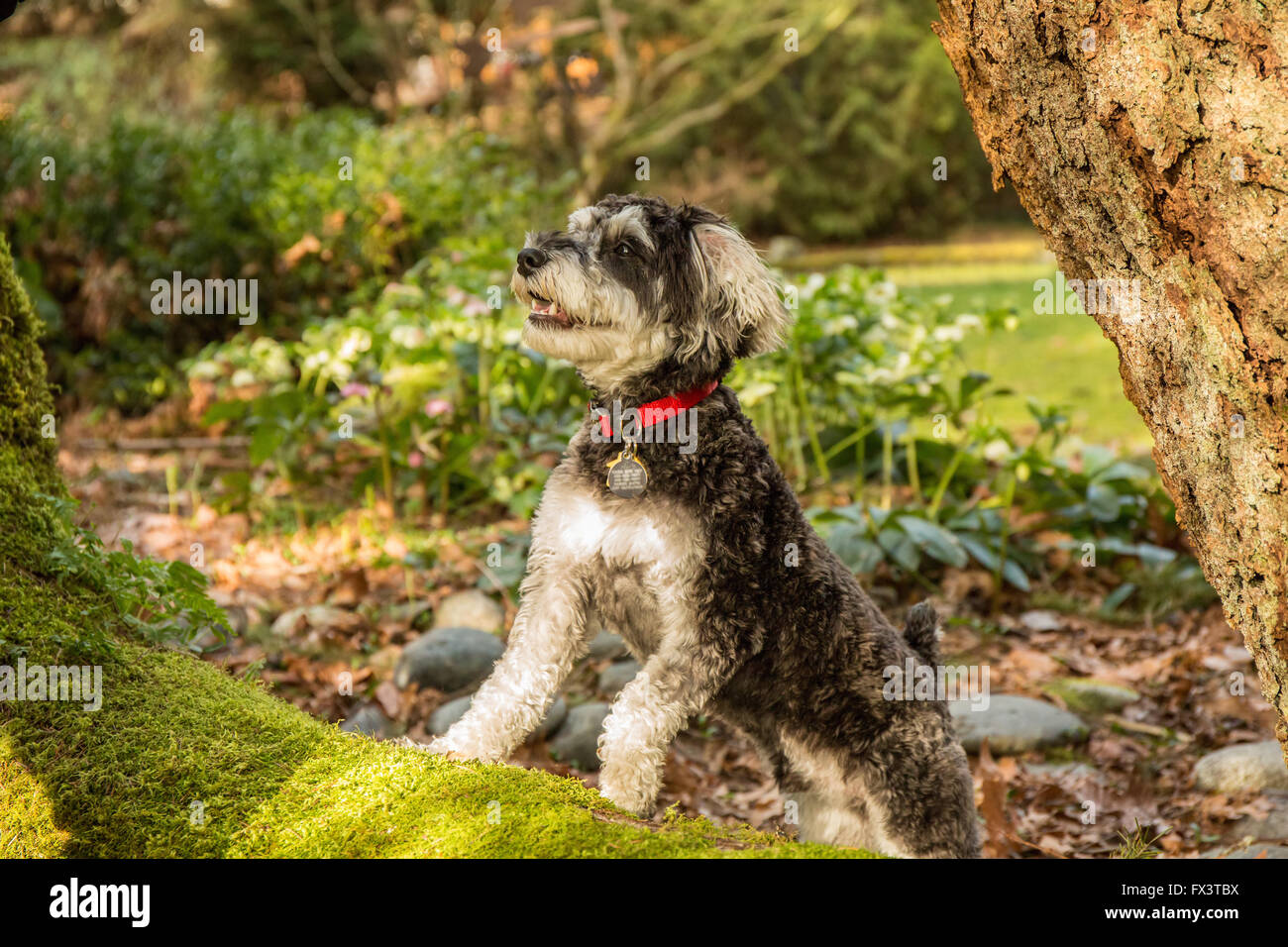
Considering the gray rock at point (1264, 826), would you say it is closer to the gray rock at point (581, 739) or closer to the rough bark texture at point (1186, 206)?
the rough bark texture at point (1186, 206)

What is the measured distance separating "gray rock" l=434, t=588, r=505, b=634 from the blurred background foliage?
622 millimetres

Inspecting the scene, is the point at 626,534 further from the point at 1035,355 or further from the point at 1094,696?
the point at 1035,355

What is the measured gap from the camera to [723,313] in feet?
10.4

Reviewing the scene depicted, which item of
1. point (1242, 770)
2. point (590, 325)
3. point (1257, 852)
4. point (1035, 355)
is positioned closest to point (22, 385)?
point (590, 325)

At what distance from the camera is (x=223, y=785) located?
2.59 m

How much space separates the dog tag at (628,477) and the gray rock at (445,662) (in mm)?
2320

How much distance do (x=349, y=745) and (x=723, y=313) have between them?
1.61 m

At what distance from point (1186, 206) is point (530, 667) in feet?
6.76

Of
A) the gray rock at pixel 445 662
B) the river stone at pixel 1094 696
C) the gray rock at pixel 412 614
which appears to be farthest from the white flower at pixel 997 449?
the gray rock at pixel 412 614

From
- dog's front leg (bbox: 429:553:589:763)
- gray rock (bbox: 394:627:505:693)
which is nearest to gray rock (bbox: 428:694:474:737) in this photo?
gray rock (bbox: 394:627:505:693)

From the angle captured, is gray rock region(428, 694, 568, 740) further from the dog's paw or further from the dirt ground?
the dog's paw

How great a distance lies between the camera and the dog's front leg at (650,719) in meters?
2.84

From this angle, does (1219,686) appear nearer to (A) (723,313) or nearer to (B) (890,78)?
(A) (723,313)
